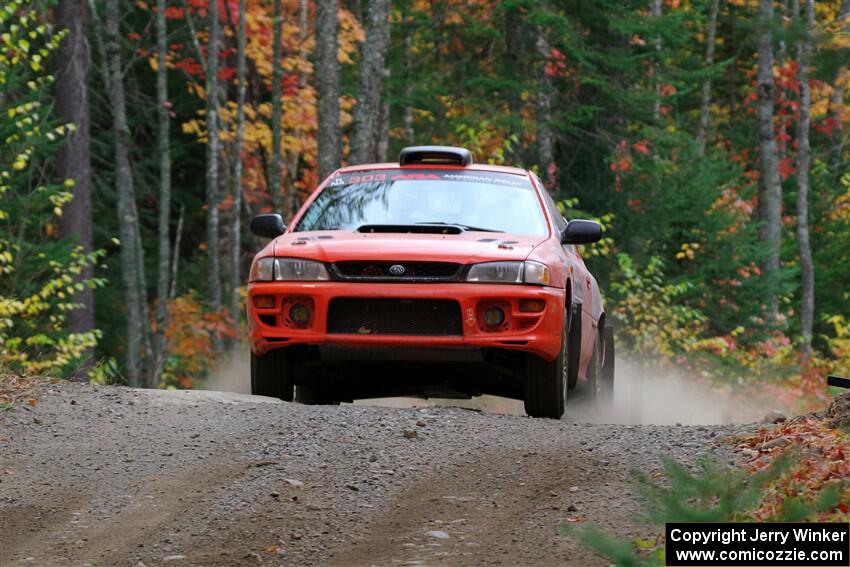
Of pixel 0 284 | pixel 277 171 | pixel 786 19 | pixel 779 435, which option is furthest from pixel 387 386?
pixel 277 171

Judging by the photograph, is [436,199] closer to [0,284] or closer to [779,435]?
[779,435]

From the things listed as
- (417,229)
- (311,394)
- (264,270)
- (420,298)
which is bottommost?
(311,394)

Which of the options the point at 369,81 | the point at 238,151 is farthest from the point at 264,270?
the point at 238,151

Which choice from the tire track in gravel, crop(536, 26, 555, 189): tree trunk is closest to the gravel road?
the tire track in gravel

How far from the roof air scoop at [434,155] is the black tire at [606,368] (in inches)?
100

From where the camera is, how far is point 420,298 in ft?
30.6

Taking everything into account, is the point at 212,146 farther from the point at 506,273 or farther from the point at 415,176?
the point at 506,273

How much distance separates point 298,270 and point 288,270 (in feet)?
0.25

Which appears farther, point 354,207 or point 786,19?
point 354,207

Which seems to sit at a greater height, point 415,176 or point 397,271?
point 415,176

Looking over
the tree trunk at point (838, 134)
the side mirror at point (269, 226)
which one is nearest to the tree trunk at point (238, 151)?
the tree trunk at point (838, 134)

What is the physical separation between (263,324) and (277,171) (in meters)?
19.6

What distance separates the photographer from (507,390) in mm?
10164

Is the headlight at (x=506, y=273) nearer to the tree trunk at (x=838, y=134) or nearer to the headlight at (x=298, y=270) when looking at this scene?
the headlight at (x=298, y=270)
